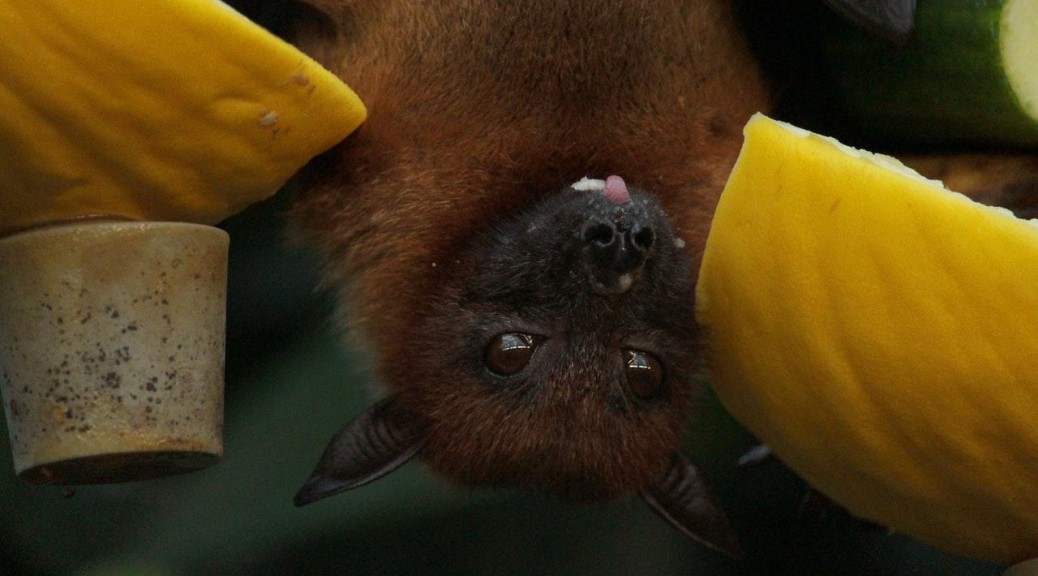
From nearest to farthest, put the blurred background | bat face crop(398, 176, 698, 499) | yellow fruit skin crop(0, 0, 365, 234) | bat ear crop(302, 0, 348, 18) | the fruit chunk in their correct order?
yellow fruit skin crop(0, 0, 365, 234), the fruit chunk, bat face crop(398, 176, 698, 499), bat ear crop(302, 0, 348, 18), the blurred background

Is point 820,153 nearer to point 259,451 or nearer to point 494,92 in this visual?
point 494,92

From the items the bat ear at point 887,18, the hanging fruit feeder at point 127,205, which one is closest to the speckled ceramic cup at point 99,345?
the hanging fruit feeder at point 127,205

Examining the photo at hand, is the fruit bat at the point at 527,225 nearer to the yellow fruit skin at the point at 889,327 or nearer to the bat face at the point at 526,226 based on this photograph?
the bat face at the point at 526,226

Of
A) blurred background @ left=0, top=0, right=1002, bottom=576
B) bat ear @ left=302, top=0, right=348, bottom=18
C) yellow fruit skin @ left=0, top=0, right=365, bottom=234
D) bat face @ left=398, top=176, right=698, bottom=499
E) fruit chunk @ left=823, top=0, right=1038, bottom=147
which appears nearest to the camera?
yellow fruit skin @ left=0, top=0, right=365, bottom=234

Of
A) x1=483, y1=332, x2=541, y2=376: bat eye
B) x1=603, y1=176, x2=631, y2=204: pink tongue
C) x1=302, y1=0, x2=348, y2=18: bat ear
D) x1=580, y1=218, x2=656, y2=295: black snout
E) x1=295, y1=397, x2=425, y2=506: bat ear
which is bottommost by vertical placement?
x1=295, y1=397, x2=425, y2=506: bat ear

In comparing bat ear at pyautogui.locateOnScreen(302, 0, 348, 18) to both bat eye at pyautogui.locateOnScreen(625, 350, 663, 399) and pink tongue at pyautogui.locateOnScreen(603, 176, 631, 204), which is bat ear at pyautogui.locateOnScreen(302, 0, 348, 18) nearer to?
pink tongue at pyautogui.locateOnScreen(603, 176, 631, 204)

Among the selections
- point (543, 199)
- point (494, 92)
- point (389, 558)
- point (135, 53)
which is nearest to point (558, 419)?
point (543, 199)

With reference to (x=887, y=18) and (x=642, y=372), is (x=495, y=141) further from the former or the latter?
(x=887, y=18)

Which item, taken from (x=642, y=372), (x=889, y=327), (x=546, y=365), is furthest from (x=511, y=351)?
(x=889, y=327)

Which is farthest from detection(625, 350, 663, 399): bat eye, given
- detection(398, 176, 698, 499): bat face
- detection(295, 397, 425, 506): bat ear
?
detection(295, 397, 425, 506): bat ear
